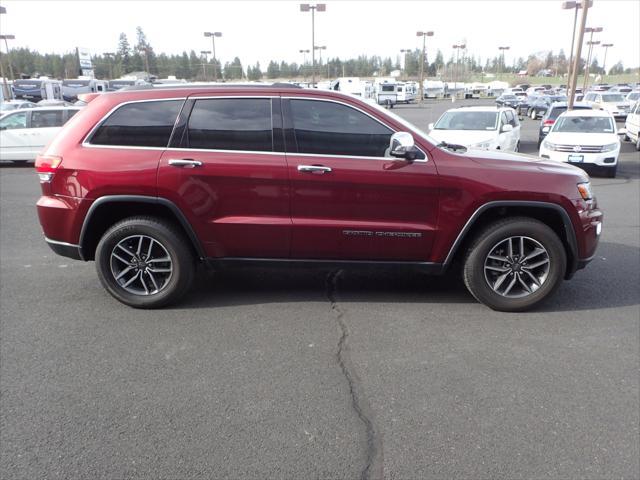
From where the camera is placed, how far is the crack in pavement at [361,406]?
2.60m

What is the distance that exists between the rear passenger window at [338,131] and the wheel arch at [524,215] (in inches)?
38.4

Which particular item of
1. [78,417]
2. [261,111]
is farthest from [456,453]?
[261,111]

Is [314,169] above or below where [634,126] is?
above

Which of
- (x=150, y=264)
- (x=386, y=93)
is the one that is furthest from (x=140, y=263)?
(x=386, y=93)

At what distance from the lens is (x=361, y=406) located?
10.2 feet

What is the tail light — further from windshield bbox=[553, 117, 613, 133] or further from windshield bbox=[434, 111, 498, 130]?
windshield bbox=[553, 117, 613, 133]

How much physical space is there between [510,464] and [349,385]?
1.08 meters

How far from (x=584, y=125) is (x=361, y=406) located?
13245 mm

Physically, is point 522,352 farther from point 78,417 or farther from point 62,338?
point 62,338

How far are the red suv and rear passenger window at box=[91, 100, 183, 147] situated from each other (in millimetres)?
10

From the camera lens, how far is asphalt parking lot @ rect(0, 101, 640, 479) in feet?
8.73

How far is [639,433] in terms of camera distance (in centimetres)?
287

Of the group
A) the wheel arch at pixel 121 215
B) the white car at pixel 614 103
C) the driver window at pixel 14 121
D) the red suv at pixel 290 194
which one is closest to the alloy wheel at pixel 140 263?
the red suv at pixel 290 194

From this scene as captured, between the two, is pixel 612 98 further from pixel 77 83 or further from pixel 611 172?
pixel 77 83
